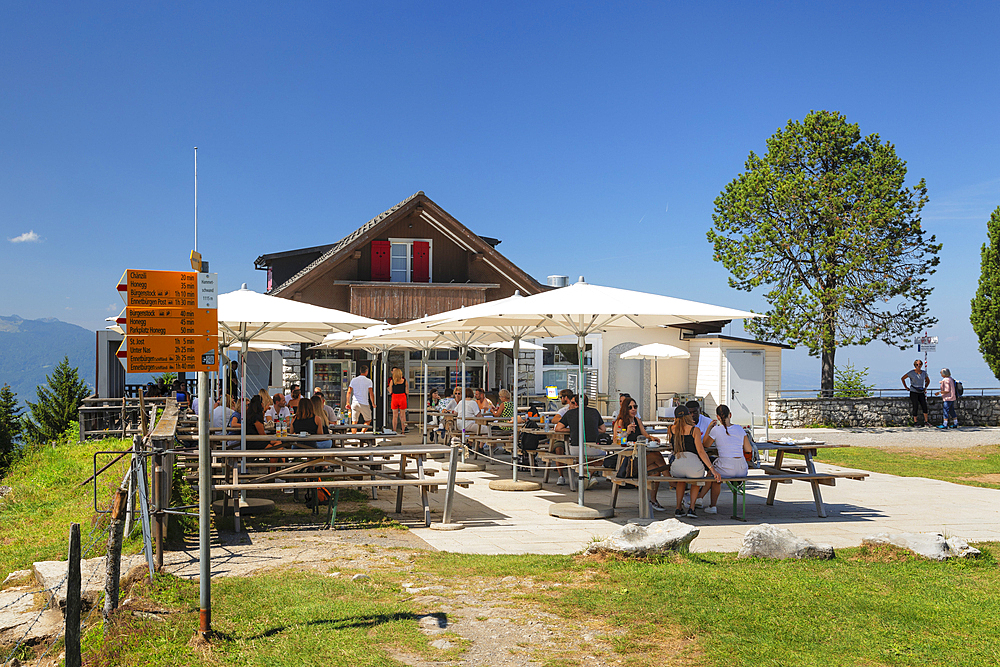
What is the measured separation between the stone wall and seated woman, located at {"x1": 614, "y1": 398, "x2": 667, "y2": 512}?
1531 cm

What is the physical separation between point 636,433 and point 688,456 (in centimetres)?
209

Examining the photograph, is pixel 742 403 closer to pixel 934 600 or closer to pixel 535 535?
pixel 535 535

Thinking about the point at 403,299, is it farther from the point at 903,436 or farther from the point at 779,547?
the point at 779,547

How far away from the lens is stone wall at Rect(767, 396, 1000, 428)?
1033 inches

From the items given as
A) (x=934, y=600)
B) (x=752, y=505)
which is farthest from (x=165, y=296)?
(x=752, y=505)

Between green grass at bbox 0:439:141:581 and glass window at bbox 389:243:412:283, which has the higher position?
glass window at bbox 389:243:412:283

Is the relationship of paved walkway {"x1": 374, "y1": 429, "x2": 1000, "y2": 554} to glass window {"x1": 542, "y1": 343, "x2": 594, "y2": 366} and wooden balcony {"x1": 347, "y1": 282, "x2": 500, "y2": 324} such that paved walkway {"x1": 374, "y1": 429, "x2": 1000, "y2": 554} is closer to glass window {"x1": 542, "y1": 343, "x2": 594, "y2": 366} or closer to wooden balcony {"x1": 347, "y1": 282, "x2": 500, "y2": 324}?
wooden balcony {"x1": 347, "y1": 282, "x2": 500, "y2": 324}

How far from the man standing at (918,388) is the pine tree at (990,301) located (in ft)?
10.9

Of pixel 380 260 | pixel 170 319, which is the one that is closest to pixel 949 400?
pixel 380 260

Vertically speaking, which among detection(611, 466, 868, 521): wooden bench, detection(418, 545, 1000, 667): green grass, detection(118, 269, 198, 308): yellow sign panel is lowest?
detection(418, 545, 1000, 667): green grass

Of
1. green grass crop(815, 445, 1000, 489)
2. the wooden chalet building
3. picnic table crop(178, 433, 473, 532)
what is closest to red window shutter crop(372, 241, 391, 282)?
the wooden chalet building

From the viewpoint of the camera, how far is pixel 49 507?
12.0 metres

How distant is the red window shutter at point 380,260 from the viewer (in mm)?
24766

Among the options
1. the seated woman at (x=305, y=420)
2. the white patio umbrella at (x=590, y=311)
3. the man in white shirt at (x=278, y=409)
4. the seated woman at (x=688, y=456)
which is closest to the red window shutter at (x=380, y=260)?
the man in white shirt at (x=278, y=409)
